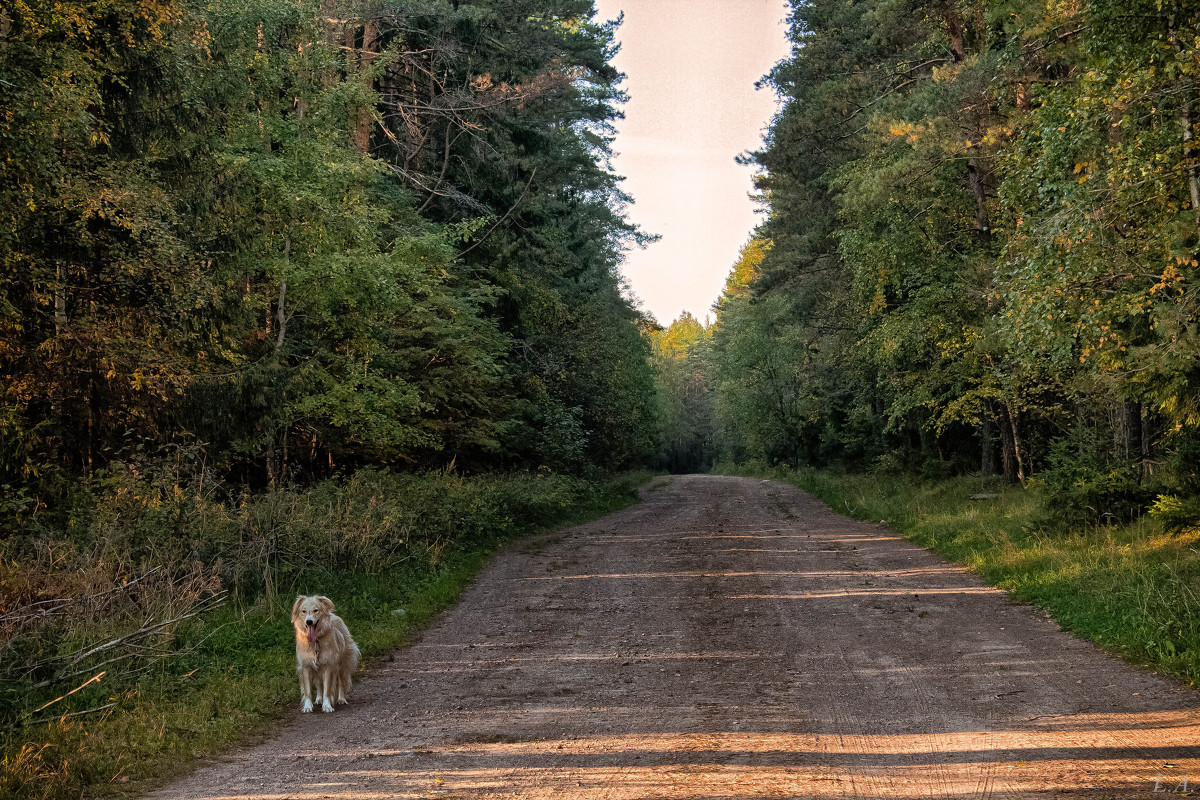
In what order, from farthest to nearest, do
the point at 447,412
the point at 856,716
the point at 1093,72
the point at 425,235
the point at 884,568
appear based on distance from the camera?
the point at 447,412, the point at 425,235, the point at 884,568, the point at 1093,72, the point at 856,716

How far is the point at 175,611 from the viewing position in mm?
8406

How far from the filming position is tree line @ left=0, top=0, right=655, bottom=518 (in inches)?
406

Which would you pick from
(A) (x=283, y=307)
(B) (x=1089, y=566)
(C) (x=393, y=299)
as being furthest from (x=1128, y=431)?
(A) (x=283, y=307)

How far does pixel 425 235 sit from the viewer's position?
18969mm

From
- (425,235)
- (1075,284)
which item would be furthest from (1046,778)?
(425,235)

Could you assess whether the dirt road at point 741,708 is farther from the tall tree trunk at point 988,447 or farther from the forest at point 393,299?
the tall tree trunk at point 988,447

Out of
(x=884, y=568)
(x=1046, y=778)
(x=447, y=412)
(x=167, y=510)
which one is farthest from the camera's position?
(x=447, y=412)

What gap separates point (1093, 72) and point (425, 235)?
523 inches

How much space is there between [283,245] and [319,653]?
11629mm

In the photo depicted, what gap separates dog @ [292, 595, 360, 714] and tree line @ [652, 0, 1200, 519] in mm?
8860

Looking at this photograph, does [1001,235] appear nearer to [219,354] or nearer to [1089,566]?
[1089,566]

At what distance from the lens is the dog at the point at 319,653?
715 cm

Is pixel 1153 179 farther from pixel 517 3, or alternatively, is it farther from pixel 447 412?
pixel 517 3

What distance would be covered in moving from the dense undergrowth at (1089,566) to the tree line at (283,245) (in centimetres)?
1075
